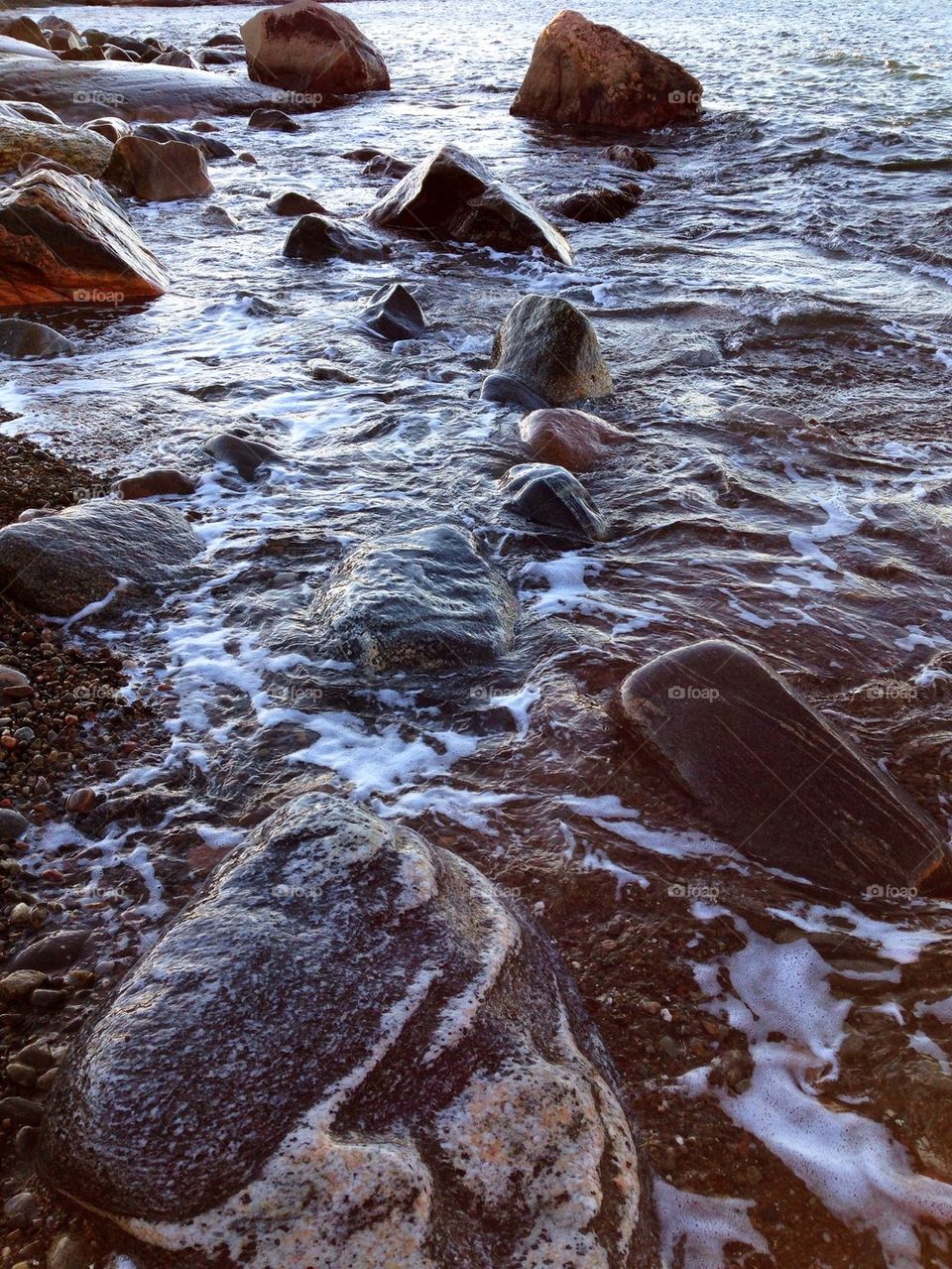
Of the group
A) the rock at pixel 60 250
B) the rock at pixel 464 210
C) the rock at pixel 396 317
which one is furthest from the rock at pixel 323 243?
the rock at pixel 396 317

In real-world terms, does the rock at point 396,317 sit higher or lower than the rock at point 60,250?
lower

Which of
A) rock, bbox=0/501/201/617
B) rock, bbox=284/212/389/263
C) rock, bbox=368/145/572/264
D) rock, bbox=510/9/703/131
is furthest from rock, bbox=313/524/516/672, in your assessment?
rock, bbox=510/9/703/131

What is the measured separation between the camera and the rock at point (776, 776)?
8.04ft

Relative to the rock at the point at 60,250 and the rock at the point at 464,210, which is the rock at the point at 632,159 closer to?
the rock at the point at 464,210

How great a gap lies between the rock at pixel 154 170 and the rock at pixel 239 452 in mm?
6635

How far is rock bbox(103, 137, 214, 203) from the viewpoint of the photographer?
9.62m

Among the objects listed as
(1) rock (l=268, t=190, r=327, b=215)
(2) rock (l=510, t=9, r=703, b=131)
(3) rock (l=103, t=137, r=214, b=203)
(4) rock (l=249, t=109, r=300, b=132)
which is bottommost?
(1) rock (l=268, t=190, r=327, b=215)

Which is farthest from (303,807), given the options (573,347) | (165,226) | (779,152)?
(779,152)

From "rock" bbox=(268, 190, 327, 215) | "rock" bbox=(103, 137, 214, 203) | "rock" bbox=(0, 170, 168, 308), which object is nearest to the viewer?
"rock" bbox=(0, 170, 168, 308)

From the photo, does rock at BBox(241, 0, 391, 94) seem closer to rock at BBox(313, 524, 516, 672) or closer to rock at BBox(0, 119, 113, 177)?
rock at BBox(0, 119, 113, 177)

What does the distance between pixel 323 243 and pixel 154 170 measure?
10.0 ft

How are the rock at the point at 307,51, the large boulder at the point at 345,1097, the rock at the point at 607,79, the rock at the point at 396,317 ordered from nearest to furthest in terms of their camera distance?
the large boulder at the point at 345,1097
the rock at the point at 396,317
the rock at the point at 607,79
the rock at the point at 307,51

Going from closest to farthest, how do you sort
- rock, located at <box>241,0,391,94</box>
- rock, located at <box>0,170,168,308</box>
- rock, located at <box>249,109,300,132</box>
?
rock, located at <box>0,170,168,308</box>
rock, located at <box>249,109,300,132</box>
rock, located at <box>241,0,391,94</box>

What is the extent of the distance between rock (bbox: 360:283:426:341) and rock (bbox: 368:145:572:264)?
201cm
